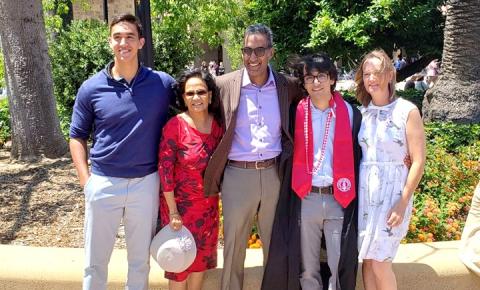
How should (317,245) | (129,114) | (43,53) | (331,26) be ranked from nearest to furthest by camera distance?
(129,114)
(317,245)
(43,53)
(331,26)

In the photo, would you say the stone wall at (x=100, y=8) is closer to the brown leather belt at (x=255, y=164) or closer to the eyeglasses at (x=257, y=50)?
the eyeglasses at (x=257, y=50)

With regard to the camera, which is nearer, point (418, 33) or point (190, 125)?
point (190, 125)

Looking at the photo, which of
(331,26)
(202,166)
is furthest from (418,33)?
(202,166)

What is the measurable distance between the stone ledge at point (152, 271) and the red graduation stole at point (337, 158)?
28.8 inches

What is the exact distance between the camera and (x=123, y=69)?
3.08 meters

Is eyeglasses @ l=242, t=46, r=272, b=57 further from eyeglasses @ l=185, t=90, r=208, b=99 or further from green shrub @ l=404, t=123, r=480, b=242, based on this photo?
green shrub @ l=404, t=123, r=480, b=242

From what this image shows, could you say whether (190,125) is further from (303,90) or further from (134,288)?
(134,288)

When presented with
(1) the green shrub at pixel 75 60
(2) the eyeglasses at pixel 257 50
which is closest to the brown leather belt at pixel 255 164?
(2) the eyeglasses at pixel 257 50

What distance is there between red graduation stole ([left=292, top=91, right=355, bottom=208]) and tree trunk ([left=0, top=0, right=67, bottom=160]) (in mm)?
4870

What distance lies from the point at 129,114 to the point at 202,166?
517mm

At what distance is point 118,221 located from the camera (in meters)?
3.15

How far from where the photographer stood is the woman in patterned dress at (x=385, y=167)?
3.04 metres

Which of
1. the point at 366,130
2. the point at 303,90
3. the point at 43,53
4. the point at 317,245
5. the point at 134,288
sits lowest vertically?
the point at 134,288

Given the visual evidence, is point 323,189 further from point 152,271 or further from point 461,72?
point 461,72
